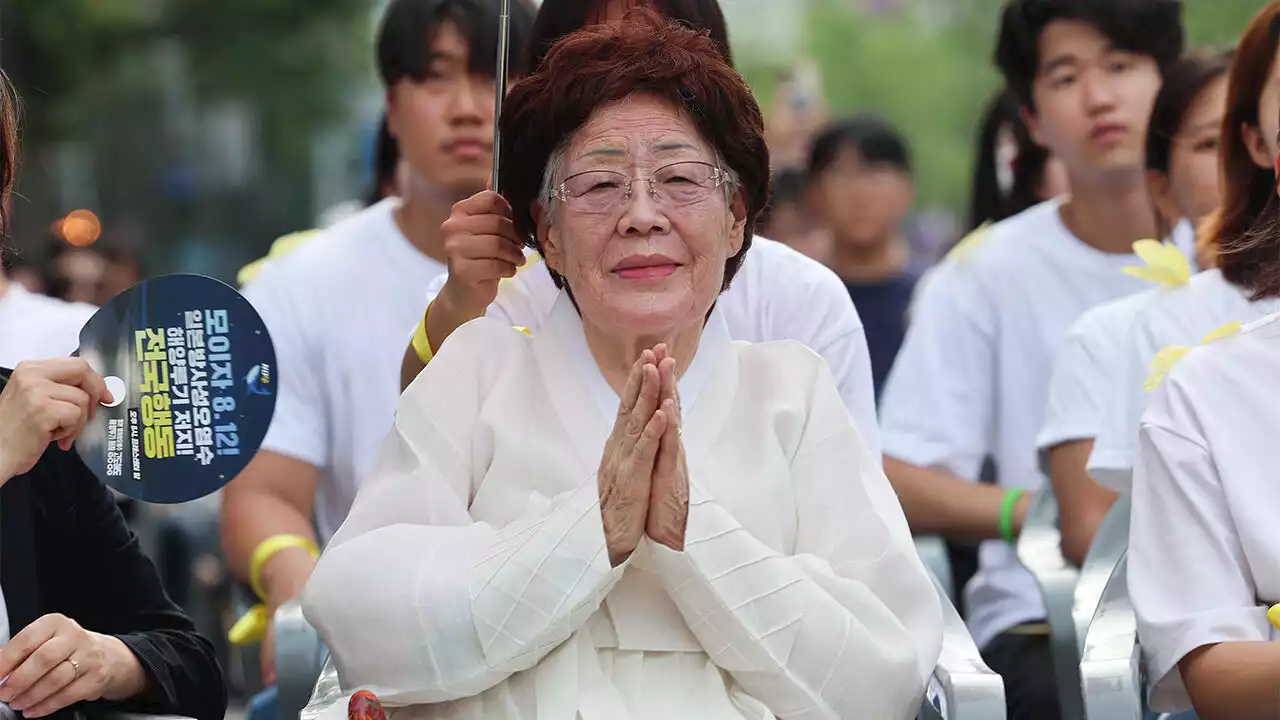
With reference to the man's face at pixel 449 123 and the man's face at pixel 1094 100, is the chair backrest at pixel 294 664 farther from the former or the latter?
the man's face at pixel 1094 100

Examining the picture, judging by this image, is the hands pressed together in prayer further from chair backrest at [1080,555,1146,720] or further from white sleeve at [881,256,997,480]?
white sleeve at [881,256,997,480]

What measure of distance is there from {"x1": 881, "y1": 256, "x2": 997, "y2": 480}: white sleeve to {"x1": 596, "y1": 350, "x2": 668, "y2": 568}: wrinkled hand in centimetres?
217

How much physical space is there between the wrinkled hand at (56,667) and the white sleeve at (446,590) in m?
0.30

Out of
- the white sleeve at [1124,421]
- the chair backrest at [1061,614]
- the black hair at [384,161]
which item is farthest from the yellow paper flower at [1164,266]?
the black hair at [384,161]

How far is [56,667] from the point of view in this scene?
275 centimetres

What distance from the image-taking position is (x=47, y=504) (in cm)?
296

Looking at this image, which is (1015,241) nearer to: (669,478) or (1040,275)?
Result: (1040,275)

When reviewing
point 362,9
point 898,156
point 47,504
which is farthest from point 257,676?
point 362,9

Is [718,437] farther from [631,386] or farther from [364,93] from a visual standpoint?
[364,93]

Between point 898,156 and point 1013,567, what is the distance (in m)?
3.52

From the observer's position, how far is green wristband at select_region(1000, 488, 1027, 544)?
14.9 ft

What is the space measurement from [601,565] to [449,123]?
206 cm

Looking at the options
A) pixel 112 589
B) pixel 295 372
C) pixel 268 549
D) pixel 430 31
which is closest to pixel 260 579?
pixel 268 549

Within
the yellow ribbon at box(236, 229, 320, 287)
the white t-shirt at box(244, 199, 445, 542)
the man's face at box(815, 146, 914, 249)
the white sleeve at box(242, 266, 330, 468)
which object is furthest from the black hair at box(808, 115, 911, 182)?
the white sleeve at box(242, 266, 330, 468)
